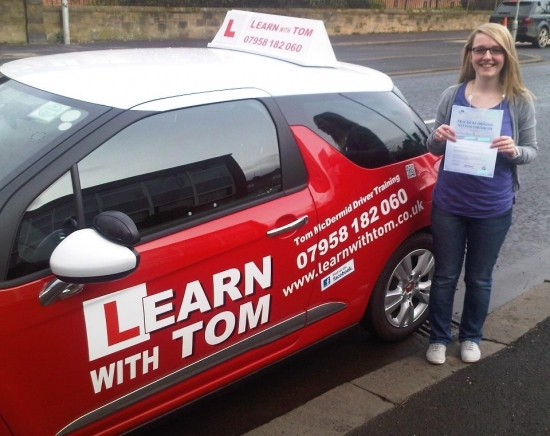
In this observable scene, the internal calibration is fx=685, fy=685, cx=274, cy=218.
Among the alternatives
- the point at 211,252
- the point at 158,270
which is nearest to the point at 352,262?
the point at 211,252

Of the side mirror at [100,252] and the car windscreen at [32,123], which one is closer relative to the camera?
the side mirror at [100,252]

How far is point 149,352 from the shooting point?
99.4 inches

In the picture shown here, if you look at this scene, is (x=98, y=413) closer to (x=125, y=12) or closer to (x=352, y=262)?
(x=352, y=262)

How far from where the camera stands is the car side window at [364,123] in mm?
3211

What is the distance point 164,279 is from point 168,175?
0.42 meters

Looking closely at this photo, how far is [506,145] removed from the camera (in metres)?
3.20

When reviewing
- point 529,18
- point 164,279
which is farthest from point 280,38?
point 529,18

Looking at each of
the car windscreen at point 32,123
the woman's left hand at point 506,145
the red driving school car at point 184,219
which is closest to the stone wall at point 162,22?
the red driving school car at point 184,219

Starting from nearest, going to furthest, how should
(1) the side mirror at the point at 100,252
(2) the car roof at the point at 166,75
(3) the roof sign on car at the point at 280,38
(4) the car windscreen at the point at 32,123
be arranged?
(1) the side mirror at the point at 100,252, (4) the car windscreen at the point at 32,123, (2) the car roof at the point at 166,75, (3) the roof sign on car at the point at 280,38

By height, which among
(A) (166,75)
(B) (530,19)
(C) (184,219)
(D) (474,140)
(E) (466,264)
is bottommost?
(B) (530,19)

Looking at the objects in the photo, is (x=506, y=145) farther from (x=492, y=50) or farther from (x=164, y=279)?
(x=164, y=279)

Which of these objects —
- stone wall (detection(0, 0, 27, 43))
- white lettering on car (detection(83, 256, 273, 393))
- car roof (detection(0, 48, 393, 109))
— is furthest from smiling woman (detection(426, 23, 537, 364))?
stone wall (detection(0, 0, 27, 43))

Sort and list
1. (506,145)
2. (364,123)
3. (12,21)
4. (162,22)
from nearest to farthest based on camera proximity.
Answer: (506,145), (364,123), (12,21), (162,22)

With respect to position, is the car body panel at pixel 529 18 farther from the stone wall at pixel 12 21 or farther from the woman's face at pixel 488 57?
the woman's face at pixel 488 57
